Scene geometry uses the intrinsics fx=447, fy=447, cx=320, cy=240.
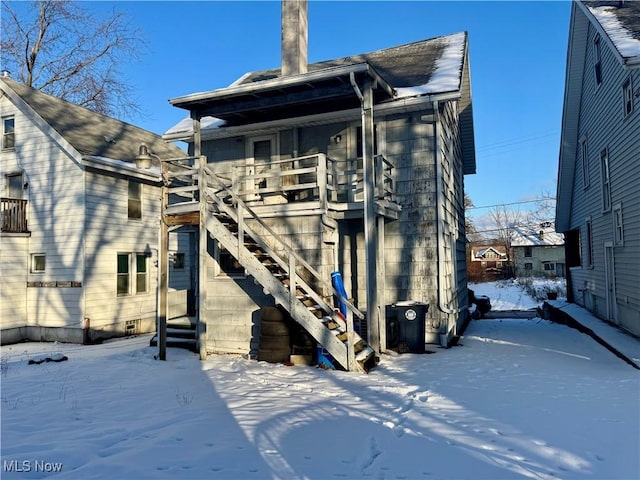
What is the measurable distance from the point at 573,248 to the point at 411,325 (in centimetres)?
1406

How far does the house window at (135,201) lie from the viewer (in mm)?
16328

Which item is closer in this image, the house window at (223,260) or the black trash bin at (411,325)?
the black trash bin at (411,325)

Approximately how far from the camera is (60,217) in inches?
577

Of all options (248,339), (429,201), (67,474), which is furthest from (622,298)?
(67,474)

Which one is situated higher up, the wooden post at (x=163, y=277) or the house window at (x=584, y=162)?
the house window at (x=584, y=162)

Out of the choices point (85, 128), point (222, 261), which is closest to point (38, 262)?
point (85, 128)

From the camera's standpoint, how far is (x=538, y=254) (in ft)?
161

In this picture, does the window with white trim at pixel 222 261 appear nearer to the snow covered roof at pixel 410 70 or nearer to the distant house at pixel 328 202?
the distant house at pixel 328 202

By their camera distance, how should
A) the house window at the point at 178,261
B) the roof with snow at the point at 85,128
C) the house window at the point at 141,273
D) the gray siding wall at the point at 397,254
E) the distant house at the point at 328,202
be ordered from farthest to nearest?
the house window at the point at 178,261
the house window at the point at 141,273
the roof with snow at the point at 85,128
the gray siding wall at the point at 397,254
the distant house at the point at 328,202

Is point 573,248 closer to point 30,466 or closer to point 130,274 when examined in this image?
point 130,274

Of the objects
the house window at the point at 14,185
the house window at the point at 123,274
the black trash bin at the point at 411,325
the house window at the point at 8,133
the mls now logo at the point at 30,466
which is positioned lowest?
the mls now logo at the point at 30,466

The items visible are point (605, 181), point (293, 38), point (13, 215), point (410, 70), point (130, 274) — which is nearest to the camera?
point (293, 38)

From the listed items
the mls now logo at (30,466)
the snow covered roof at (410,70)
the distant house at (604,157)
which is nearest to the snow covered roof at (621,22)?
the distant house at (604,157)

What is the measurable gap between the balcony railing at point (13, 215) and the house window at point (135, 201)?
3.29 meters
